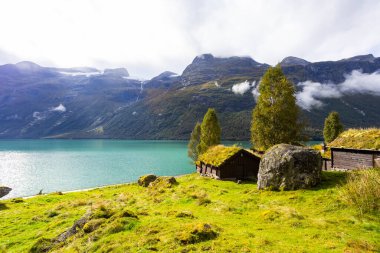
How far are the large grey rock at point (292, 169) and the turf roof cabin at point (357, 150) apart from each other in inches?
364

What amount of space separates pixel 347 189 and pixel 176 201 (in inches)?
673

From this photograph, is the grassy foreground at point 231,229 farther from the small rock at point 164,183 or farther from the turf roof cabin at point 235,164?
the turf roof cabin at point 235,164

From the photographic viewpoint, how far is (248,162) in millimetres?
48156

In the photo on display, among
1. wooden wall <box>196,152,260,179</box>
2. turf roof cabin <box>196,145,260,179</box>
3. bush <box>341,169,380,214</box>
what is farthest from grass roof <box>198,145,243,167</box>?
bush <box>341,169,380,214</box>

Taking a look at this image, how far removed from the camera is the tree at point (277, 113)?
45.8m

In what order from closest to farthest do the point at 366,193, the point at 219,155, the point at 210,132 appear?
the point at 366,193 → the point at 219,155 → the point at 210,132

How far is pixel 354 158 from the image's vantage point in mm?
37656

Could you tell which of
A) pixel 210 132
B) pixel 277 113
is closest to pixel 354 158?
pixel 277 113

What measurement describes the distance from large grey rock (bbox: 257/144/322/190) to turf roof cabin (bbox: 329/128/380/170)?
925cm

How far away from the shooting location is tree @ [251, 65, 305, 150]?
Result: 4584cm

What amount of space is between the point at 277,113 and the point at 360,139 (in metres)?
12.8

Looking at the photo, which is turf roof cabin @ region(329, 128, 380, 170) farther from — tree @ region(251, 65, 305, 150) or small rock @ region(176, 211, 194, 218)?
small rock @ region(176, 211, 194, 218)

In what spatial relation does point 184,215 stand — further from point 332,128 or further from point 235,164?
point 332,128

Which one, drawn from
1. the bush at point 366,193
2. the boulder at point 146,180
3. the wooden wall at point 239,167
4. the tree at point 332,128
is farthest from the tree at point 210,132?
the bush at point 366,193
